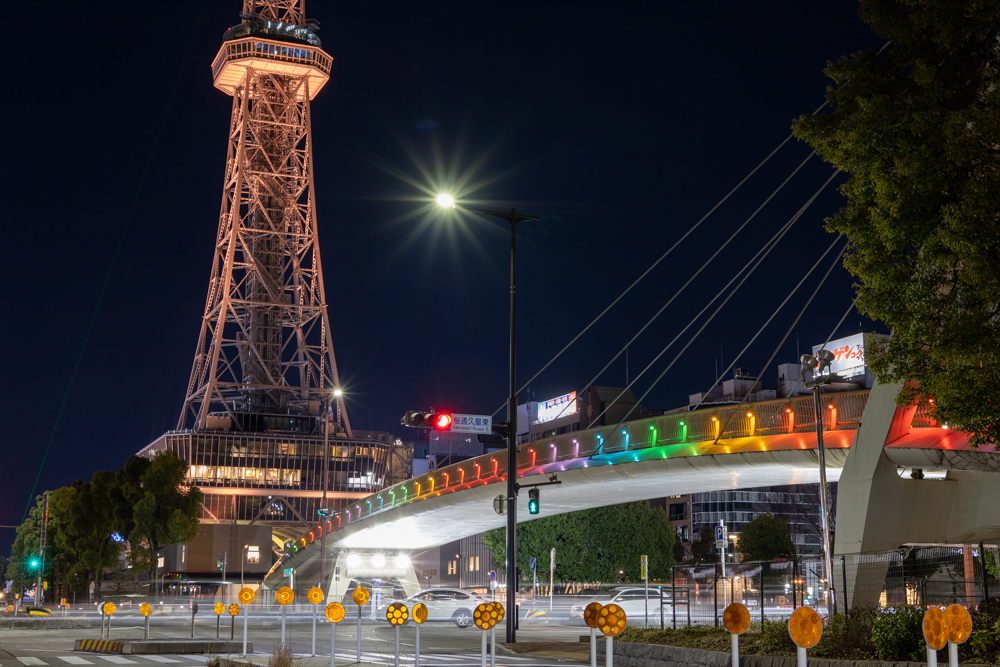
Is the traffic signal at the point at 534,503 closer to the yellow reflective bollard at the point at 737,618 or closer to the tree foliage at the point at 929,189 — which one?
the tree foliage at the point at 929,189

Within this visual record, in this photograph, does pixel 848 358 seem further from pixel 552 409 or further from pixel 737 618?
pixel 737 618

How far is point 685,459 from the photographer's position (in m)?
35.2

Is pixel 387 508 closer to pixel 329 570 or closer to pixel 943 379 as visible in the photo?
pixel 329 570

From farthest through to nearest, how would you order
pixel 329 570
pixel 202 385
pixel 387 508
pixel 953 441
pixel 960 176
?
pixel 202 385
pixel 329 570
pixel 387 508
pixel 953 441
pixel 960 176

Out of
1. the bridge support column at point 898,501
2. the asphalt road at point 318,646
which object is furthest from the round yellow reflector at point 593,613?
the bridge support column at point 898,501

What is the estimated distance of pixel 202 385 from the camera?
133m

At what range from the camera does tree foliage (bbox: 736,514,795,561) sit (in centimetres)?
9162

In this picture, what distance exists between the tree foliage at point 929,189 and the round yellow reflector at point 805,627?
20.9 feet

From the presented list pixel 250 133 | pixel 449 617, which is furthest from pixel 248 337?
pixel 449 617

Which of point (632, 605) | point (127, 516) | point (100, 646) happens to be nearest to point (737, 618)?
point (100, 646)

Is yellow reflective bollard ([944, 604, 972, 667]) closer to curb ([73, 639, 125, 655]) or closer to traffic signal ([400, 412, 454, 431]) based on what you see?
traffic signal ([400, 412, 454, 431])

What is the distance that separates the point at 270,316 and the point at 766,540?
76.3 meters

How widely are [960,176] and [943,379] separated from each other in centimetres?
295

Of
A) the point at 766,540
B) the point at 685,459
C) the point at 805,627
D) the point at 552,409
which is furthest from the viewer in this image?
the point at 552,409
